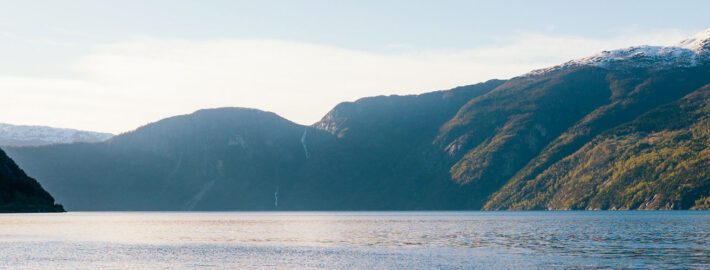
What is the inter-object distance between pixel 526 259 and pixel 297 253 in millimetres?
35734

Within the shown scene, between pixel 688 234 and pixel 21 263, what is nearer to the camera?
pixel 21 263

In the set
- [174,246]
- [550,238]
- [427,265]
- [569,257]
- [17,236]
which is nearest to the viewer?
[427,265]

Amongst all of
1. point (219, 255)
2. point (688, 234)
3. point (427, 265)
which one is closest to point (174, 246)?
point (219, 255)

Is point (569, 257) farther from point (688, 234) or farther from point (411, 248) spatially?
point (688, 234)

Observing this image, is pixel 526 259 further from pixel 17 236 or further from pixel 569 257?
pixel 17 236

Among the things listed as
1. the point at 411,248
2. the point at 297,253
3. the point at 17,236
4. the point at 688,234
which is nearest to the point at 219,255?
the point at 297,253

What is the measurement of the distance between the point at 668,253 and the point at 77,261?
77311 millimetres

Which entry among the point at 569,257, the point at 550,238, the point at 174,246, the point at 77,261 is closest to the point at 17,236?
the point at 174,246

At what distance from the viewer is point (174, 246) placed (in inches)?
6033

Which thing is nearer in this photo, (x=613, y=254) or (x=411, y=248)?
(x=613, y=254)

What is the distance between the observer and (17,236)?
7121 inches

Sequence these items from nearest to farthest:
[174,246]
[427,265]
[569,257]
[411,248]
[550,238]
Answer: [427,265] → [569,257] → [411,248] → [174,246] → [550,238]

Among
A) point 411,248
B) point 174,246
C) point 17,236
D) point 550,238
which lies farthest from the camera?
point 17,236

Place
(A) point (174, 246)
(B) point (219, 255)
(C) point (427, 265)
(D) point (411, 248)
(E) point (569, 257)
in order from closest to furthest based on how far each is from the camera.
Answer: (C) point (427, 265)
(E) point (569, 257)
(B) point (219, 255)
(D) point (411, 248)
(A) point (174, 246)
